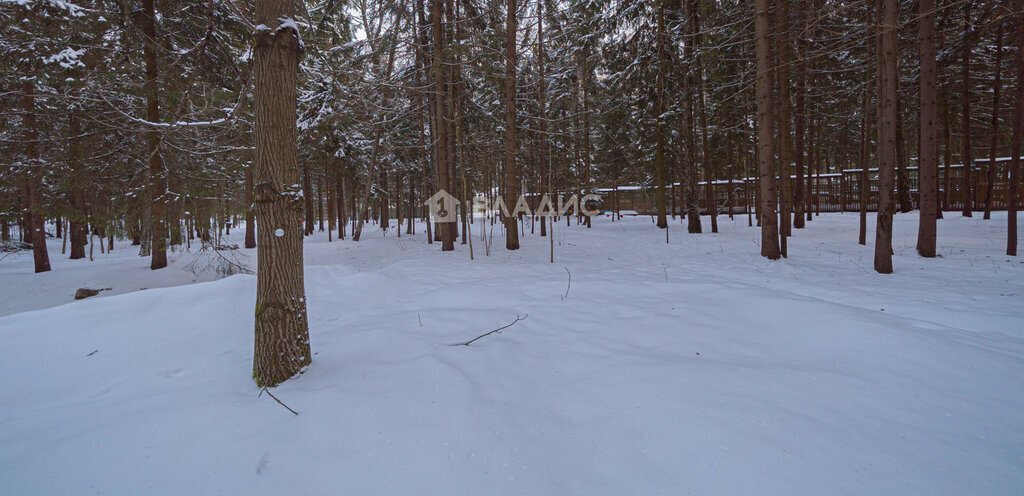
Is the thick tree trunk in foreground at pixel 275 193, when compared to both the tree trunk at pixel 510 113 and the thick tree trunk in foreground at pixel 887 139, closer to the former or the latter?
the tree trunk at pixel 510 113

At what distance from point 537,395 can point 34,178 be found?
636 inches

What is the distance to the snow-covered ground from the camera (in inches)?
72.4

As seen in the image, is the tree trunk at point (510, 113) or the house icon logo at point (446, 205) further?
the house icon logo at point (446, 205)

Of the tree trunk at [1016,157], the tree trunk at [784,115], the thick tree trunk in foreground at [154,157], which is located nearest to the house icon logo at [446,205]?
the thick tree trunk in foreground at [154,157]

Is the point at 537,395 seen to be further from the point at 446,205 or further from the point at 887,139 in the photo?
the point at 446,205

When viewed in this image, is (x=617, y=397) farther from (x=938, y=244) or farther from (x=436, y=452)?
(x=938, y=244)

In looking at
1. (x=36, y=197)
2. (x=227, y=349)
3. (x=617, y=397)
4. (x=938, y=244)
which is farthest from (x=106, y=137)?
(x=938, y=244)

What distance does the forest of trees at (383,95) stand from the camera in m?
3.12

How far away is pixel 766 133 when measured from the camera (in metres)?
8.18

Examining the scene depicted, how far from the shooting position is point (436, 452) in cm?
198

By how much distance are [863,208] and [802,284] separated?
638 cm

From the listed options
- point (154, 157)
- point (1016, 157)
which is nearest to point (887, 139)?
point (1016, 157)

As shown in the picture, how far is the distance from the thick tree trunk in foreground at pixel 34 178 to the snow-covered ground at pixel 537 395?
32.5ft

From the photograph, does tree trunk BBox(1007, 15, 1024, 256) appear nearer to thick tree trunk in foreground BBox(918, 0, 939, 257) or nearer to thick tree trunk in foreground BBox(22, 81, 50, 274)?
thick tree trunk in foreground BBox(918, 0, 939, 257)
